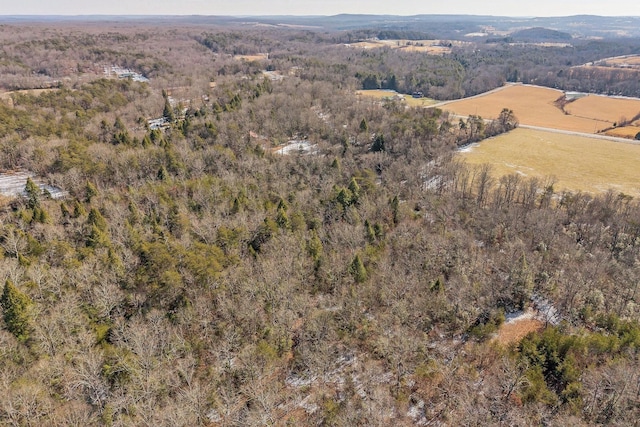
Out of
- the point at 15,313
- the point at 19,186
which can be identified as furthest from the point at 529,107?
the point at 15,313

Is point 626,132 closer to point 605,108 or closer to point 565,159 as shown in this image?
point 605,108

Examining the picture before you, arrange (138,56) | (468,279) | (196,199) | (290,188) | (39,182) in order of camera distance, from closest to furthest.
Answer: (468,279), (196,199), (290,188), (39,182), (138,56)

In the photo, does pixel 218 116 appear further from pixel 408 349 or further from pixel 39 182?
pixel 408 349

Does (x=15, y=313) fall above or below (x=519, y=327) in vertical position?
above

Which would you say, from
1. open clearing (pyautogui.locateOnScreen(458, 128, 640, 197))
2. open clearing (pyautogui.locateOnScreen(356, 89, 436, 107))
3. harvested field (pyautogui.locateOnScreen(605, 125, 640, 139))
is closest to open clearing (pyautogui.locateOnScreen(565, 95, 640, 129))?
harvested field (pyautogui.locateOnScreen(605, 125, 640, 139))

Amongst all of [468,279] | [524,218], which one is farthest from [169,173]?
[524,218]

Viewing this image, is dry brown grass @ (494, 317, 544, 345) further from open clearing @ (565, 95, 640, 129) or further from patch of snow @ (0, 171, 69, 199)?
open clearing @ (565, 95, 640, 129)
